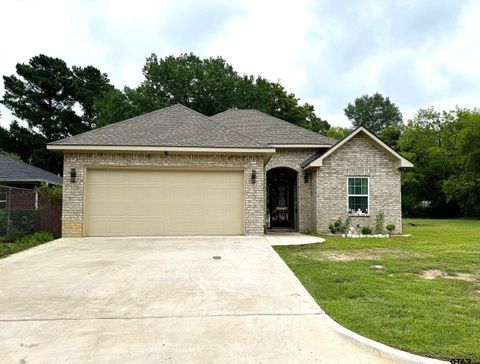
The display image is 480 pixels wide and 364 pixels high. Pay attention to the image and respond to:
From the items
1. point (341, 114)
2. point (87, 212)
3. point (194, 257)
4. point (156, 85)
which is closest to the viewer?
point (194, 257)

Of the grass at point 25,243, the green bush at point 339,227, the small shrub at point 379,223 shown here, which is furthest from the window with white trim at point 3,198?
the small shrub at point 379,223

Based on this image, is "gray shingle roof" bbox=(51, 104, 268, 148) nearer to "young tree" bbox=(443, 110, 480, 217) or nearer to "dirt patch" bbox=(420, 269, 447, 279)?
"dirt patch" bbox=(420, 269, 447, 279)

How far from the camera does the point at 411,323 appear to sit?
3871mm

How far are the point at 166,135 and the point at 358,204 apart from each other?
7989 millimetres

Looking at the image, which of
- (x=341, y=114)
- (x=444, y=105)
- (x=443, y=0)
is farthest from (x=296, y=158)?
(x=341, y=114)

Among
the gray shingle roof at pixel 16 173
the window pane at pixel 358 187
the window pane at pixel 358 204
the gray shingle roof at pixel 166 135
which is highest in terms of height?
the gray shingle roof at pixel 166 135

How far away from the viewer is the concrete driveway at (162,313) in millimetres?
3299

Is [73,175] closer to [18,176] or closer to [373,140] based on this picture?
[18,176]

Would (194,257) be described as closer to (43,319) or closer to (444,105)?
(43,319)

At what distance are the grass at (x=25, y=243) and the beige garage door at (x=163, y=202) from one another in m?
1.24

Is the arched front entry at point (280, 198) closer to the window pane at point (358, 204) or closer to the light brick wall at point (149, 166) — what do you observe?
the window pane at point (358, 204)

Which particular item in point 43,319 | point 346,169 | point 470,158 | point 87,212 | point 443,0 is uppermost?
point 443,0

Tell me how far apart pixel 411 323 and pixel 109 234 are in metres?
9.72

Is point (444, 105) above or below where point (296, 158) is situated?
above
